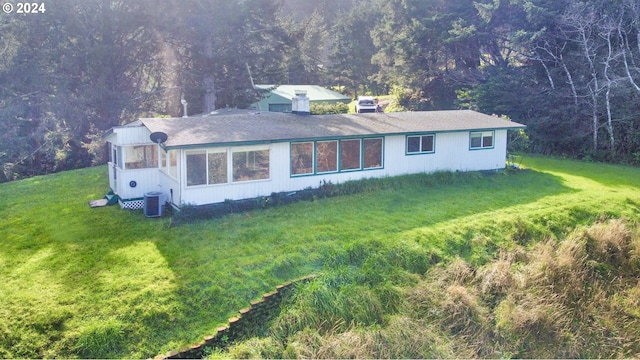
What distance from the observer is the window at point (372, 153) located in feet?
50.0

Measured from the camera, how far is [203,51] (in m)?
23.6

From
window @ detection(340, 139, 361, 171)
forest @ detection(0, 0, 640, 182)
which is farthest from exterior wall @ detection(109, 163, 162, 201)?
forest @ detection(0, 0, 640, 182)

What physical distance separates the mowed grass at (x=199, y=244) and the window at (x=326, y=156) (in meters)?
1.17

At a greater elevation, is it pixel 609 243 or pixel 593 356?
pixel 609 243

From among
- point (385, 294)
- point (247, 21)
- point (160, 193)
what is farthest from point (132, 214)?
point (247, 21)

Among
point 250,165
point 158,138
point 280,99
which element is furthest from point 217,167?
point 280,99

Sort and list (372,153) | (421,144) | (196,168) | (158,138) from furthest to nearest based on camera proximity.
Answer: (421,144), (372,153), (196,168), (158,138)

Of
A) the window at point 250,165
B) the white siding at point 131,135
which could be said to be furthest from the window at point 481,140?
the white siding at point 131,135

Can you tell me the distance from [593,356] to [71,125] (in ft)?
71.6

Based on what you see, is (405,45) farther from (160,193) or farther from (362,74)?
(160,193)

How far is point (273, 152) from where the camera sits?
44.5ft

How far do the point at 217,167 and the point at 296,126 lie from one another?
11.0ft

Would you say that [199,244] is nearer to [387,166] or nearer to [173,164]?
[173,164]

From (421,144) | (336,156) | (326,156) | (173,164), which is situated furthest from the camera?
(421,144)
